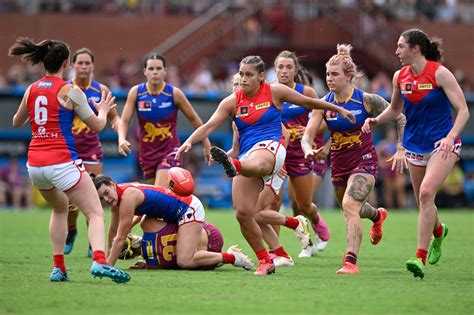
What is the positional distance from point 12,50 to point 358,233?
170 inches

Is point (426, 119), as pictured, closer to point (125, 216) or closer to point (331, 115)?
point (331, 115)

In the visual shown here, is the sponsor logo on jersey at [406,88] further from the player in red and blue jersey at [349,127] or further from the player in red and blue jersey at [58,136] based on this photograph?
the player in red and blue jersey at [58,136]

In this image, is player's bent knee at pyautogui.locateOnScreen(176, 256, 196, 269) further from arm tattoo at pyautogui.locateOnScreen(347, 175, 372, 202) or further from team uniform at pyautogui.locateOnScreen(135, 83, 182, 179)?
team uniform at pyautogui.locateOnScreen(135, 83, 182, 179)

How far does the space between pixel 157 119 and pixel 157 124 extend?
0.25 ft

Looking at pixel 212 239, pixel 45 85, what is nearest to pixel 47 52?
pixel 45 85

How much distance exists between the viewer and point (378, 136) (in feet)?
93.5

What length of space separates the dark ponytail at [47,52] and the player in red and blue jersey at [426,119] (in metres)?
3.63

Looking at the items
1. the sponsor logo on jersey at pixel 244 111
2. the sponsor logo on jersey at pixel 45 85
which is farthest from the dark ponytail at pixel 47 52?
the sponsor logo on jersey at pixel 244 111

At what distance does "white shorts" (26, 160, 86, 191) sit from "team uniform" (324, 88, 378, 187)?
3.42 metres

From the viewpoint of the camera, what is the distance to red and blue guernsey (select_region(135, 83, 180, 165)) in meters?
13.9

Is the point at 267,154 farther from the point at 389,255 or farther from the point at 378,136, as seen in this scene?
the point at 378,136

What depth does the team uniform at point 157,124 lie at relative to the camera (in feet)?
45.5

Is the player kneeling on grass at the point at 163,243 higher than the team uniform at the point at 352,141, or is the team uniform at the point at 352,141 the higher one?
the team uniform at the point at 352,141

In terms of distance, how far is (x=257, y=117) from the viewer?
10852mm
